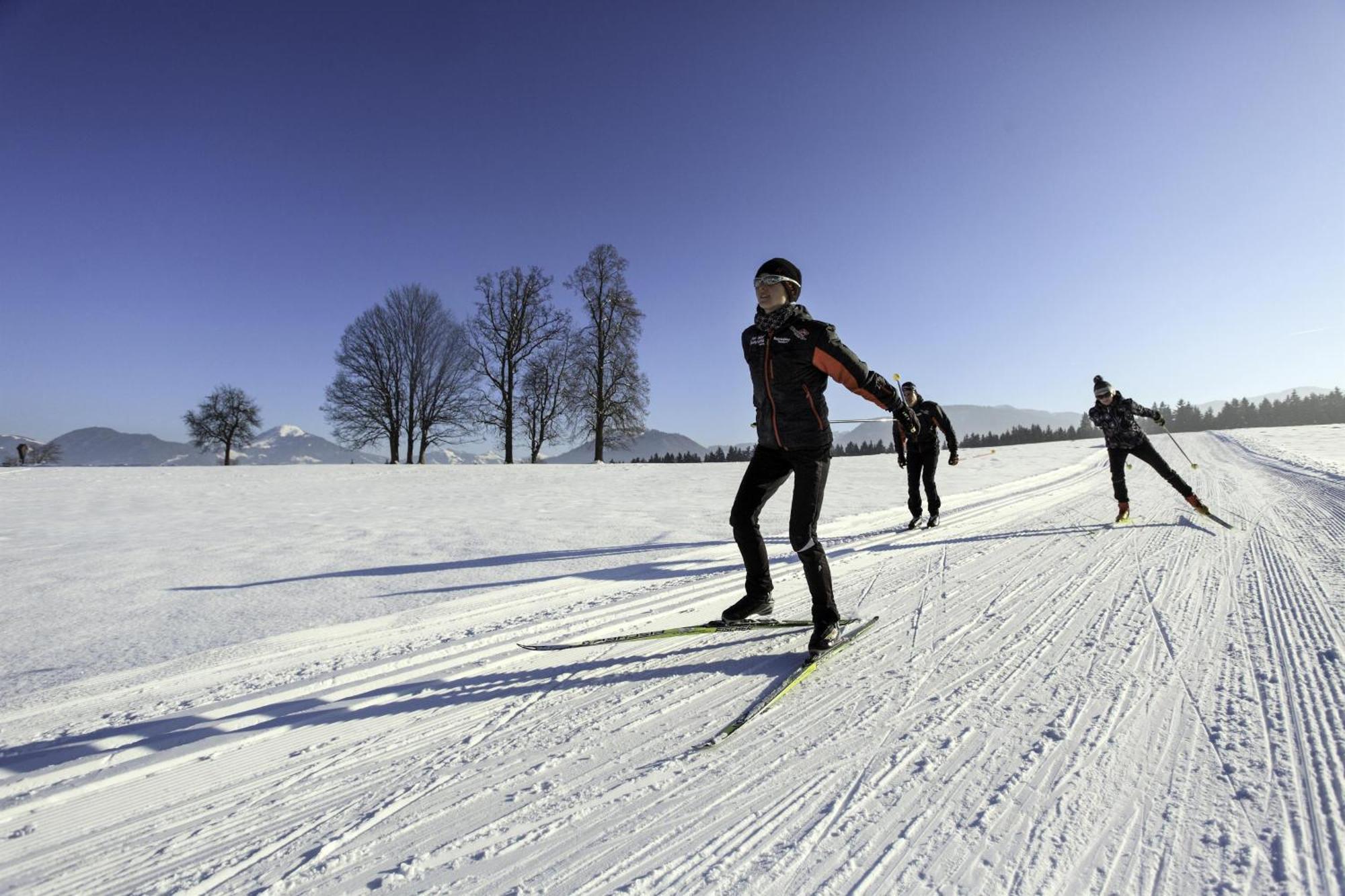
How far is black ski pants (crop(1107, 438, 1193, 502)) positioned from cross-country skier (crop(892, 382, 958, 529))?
213 centimetres

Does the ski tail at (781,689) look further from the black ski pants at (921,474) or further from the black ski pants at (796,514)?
the black ski pants at (921,474)

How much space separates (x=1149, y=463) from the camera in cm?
762

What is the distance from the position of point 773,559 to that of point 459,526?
4.25 metres

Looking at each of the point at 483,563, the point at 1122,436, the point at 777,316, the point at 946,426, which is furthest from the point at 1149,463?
the point at 483,563

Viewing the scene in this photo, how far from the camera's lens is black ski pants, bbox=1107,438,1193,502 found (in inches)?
298

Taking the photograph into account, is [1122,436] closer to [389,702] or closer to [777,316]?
[777,316]

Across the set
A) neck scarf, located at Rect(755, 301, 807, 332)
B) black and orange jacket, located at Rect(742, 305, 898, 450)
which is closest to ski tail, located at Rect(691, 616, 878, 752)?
black and orange jacket, located at Rect(742, 305, 898, 450)

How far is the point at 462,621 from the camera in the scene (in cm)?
398

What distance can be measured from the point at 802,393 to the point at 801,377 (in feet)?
0.30

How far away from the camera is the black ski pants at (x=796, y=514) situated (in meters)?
3.34

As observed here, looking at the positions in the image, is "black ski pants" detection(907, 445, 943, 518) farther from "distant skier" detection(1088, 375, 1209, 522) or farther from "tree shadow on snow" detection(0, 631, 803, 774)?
"tree shadow on snow" detection(0, 631, 803, 774)

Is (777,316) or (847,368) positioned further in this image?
(777,316)

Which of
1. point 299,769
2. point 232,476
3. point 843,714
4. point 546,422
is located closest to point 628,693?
point 843,714

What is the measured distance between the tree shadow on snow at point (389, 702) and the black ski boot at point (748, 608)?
15cm
